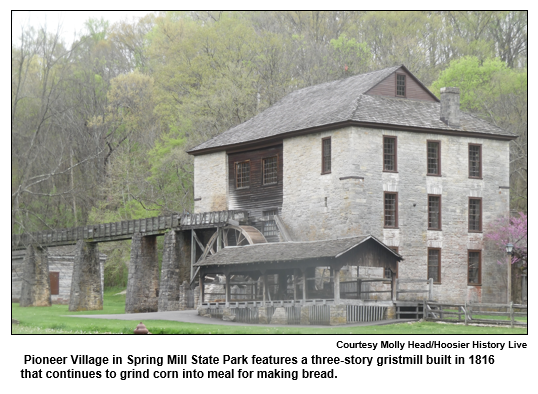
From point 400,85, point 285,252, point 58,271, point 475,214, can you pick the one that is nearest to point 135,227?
point 58,271

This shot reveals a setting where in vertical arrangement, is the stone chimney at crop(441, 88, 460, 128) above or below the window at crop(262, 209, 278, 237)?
above

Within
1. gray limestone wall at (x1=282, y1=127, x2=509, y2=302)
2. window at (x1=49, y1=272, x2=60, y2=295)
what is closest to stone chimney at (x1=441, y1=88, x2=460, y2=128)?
gray limestone wall at (x1=282, y1=127, x2=509, y2=302)

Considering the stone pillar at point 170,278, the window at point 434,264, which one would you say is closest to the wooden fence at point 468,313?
the window at point 434,264

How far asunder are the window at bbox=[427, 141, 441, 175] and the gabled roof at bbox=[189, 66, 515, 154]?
0.83 meters

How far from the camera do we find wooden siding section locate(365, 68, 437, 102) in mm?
47281

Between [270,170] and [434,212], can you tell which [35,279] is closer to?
[270,170]

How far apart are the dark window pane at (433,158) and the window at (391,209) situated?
2.81 metres

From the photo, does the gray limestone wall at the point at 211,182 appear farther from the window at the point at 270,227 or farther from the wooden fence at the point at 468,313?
the wooden fence at the point at 468,313

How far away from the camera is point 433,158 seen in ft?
152

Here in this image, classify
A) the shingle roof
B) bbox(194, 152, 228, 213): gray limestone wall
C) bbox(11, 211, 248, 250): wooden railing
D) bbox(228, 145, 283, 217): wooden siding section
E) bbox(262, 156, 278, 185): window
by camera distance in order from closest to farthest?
the shingle roof, bbox(228, 145, 283, 217): wooden siding section, bbox(262, 156, 278, 185): window, bbox(11, 211, 248, 250): wooden railing, bbox(194, 152, 228, 213): gray limestone wall

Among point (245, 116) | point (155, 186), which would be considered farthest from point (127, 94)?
point (245, 116)

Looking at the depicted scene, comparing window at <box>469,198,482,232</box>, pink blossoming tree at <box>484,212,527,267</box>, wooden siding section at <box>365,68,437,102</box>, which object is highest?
wooden siding section at <box>365,68,437,102</box>

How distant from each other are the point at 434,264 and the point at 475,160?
6211 millimetres

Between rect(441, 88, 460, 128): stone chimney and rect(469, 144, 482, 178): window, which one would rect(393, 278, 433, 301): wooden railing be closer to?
rect(469, 144, 482, 178): window
